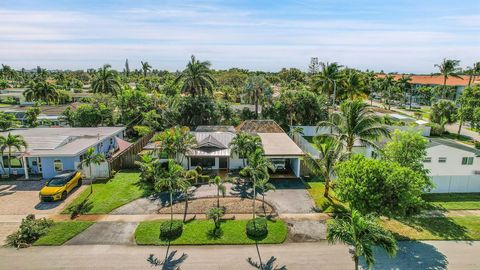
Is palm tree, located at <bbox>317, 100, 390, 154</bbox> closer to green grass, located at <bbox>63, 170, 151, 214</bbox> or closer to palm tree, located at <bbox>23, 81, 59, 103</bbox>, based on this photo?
green grass, located at <bbox>63, 170, 151, 214</bbox>

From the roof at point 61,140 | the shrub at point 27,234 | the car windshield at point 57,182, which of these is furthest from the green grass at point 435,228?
the roof at point 61,140

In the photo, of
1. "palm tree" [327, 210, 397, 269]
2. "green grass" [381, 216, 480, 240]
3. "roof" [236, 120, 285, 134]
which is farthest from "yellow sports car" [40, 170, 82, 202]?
"green grass" [381, 216, 480, 240]

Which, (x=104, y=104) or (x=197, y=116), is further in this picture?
(x=104, y=104)

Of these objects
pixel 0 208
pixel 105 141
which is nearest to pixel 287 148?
pixel 105 141

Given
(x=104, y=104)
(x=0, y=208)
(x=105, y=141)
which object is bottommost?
(x=0, y=208)

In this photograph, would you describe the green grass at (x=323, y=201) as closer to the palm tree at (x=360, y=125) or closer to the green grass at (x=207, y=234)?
the palm tree at (x=360, y=125)

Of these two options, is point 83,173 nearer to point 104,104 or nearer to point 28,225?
point 28,225

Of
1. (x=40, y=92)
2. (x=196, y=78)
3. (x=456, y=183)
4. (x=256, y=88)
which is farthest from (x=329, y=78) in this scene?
(x=40, y=92)
